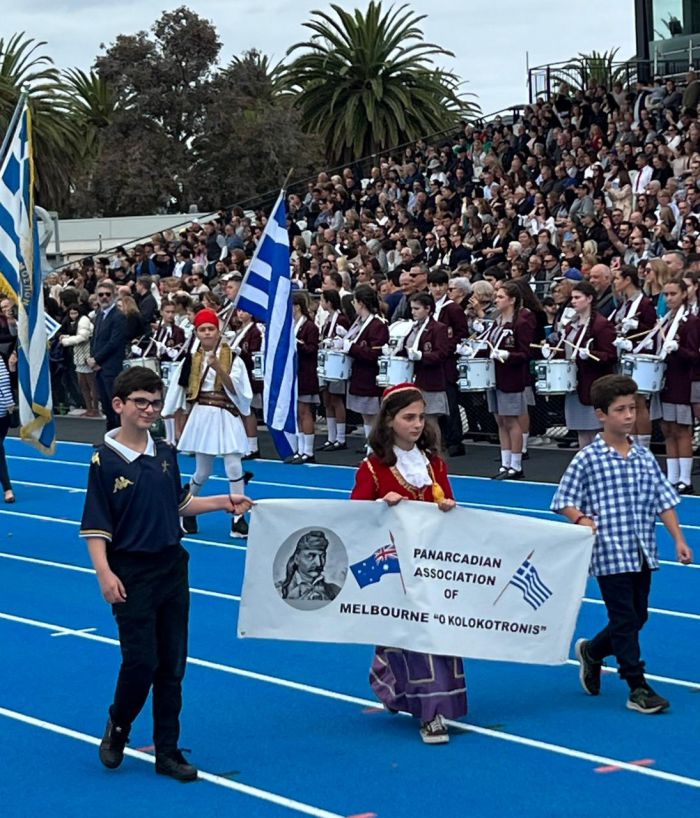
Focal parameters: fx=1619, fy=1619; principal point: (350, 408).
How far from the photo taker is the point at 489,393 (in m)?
17.3

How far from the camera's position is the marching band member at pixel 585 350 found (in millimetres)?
15508

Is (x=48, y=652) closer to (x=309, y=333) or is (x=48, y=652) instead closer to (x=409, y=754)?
(x=409, y=754)

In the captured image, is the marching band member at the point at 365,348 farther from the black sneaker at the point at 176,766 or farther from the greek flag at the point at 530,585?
the black sneaker at the point at 176,766

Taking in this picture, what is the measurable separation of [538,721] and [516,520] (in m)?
1.03

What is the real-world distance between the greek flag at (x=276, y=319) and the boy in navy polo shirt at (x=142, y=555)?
6.93m

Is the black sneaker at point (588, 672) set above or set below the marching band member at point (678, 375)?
below

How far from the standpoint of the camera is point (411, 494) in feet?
26.3

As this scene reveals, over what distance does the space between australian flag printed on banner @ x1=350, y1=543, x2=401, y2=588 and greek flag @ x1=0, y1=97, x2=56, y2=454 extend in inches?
232

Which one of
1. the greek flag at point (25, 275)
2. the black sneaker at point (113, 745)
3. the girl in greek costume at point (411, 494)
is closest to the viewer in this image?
the black sneaker at point (113, 745)

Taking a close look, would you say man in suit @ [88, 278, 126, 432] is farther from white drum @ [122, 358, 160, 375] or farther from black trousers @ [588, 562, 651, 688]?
black trousers @ [588, 562, 651, 688]

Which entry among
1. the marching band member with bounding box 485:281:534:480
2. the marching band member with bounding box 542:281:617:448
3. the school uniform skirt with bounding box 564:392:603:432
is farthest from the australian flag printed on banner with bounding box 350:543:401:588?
the marching band member with bounding box 485:281:534:480

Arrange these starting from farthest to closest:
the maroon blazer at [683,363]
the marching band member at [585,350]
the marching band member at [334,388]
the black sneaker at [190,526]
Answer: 1. the marching band member at [334,388]
2. the marching band member at [585,350]
3. the maroon blazer at [683,363]
4. the black sneaker at [190,526]

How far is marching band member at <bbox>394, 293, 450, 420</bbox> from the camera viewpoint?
17469mm

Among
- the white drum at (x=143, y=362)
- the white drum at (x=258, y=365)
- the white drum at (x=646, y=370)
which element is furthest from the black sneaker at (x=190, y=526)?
the white drum at (x=143, y=362)
